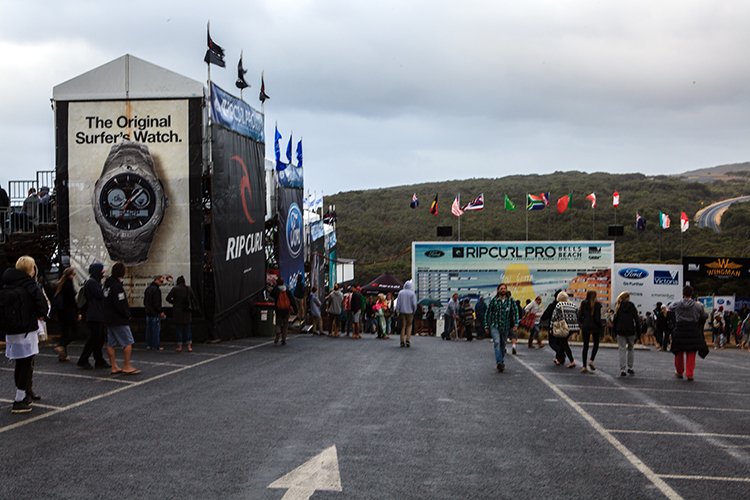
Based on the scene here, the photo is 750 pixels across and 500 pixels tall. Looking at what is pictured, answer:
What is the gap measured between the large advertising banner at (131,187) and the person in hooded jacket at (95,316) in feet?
23.4

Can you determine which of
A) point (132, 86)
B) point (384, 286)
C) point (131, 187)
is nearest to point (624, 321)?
point (131, 187)

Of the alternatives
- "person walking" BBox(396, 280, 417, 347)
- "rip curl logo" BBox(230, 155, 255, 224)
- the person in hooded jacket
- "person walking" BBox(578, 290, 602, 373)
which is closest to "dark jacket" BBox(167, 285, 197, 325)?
the person in hooded jacket

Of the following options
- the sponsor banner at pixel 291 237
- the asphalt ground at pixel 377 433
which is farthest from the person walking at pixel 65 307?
the sponsor banner at pixel 291 237

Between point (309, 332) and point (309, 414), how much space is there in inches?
811

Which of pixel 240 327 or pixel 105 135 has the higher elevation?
pixel 105 135

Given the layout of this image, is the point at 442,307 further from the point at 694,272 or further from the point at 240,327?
the point at 240,327

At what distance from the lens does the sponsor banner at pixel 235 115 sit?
74.1 ft

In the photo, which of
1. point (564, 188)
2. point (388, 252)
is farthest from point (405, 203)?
point (388, 252)

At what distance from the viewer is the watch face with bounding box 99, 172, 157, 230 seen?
21953 millimetres

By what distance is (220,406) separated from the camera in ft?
36.9

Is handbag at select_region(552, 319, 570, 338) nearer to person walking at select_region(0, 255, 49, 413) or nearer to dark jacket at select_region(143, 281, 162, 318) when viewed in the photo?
dark jacket at select_region(143, 281, 162, 318)

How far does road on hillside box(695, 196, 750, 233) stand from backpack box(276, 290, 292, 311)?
64.6 meters

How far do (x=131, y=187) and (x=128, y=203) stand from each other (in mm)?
401

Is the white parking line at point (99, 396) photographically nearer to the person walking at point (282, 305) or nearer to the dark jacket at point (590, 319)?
the person walking at point (282, 305)
